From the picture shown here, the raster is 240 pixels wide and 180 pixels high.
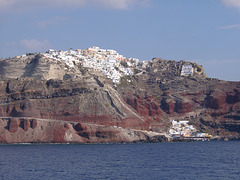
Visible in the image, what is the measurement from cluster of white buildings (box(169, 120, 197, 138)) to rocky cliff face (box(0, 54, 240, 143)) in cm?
275

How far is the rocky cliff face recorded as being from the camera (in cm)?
12181

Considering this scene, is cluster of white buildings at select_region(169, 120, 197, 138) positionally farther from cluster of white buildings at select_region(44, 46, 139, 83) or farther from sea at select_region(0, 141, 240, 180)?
sea at select_region(0, 141, 240, 180)

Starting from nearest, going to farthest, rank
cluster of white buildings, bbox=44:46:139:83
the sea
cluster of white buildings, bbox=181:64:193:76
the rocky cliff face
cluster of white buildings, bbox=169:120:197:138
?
the sea
the rocky cliff face
cluster of white buildings, bbox=169:120:197:138
cluster of white buildings, bbox=44:46:139:83
cluster of white buildings, bbox=181:64:193:76

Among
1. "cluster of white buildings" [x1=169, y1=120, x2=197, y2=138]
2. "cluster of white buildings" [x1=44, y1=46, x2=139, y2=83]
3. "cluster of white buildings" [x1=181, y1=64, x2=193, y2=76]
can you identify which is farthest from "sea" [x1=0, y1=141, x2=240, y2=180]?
"cluster of white buildings" [x1=181, y1=64, x2=193, y2=76]

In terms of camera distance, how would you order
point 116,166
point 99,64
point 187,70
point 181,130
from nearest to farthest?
point 116,166 → point 181,130 → point 99,64 → point 187,70

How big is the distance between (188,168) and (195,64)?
132 m

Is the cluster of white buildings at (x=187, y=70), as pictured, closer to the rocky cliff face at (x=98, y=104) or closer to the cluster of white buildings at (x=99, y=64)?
the rocky cliff face at (x=98, y=104)

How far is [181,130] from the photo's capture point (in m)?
146

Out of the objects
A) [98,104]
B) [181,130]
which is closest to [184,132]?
[181,130]

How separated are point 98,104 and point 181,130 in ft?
107

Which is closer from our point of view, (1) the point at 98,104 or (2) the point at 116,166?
(2) the point at 116,166

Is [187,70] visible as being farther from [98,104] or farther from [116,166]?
[116,166]

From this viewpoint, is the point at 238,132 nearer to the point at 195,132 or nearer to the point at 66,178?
the point at 195,132

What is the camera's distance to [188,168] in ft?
219
